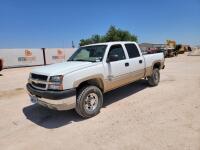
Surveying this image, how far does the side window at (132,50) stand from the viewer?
6.09 metres

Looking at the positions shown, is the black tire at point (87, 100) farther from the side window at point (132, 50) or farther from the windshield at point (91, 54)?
the side window at point (132, 50)

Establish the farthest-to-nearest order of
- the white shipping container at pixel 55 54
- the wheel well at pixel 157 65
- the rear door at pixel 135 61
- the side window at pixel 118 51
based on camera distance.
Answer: the white shipping container at pixel 55 54
the wheel well at pixel 157 65
the rear door at pixel 135 61
the side window at pixel 118 51

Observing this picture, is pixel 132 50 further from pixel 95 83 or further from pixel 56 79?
pixel 56 79

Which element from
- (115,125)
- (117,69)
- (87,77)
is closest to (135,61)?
(117,69)

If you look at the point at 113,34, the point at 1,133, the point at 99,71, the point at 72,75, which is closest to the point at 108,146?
the point at 72,75

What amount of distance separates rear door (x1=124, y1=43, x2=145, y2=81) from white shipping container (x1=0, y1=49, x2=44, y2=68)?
19.7 m

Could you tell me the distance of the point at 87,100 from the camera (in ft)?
15.4

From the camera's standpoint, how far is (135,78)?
6309mm

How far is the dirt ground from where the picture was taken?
3408mm

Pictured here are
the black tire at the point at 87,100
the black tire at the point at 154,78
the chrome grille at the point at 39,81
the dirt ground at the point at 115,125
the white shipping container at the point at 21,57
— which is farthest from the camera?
the white shipping container at the point at 21,57

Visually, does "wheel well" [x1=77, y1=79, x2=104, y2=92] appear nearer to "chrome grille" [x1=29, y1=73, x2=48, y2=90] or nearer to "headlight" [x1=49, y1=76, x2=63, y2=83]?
"headlight" [x1=49, y1=76, x2=63, y2=83]

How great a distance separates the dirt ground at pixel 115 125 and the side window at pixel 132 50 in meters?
1.46

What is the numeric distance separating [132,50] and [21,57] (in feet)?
67.1

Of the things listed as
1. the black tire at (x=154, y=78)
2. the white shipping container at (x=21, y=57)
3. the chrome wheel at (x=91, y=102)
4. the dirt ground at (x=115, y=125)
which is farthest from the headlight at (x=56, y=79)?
the white shipping container at (x=21, y=57)
